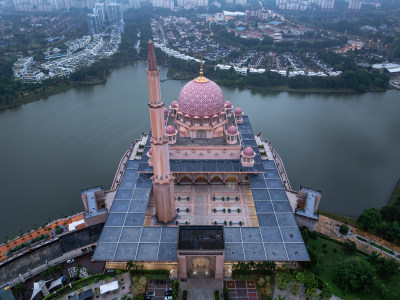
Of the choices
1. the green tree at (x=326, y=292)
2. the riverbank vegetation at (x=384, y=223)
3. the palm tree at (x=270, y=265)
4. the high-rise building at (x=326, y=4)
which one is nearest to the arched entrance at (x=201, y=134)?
the palm tree at (x=270, y=265)

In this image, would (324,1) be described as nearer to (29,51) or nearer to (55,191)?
(29,51)

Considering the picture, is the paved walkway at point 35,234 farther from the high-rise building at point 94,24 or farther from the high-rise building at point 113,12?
the high-rise building at point 113,12

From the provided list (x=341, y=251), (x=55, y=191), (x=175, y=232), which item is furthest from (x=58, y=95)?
(x=341, y=251)

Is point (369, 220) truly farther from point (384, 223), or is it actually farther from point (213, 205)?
point (213, 205)

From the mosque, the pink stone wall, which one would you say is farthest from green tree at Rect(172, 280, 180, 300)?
the pink stone wall

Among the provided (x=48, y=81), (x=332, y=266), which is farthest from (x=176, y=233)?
(x=48, y=81)

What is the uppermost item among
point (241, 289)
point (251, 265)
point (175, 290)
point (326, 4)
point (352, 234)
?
point (326, 4)
